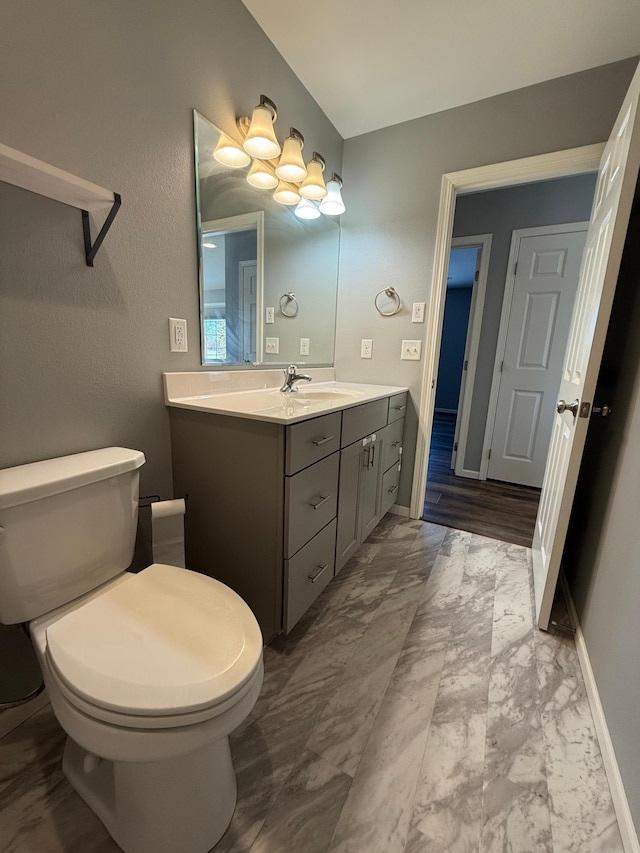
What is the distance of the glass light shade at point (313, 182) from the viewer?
1.69 metres

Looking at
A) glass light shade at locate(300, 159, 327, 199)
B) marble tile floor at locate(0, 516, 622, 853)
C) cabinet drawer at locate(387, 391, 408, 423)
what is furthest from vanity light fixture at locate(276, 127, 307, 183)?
marble tile floor at locate(0, 516, 622, 853)

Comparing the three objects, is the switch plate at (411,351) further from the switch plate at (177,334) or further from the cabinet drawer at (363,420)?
the switch plate at (177,334)

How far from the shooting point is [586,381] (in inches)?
47.6

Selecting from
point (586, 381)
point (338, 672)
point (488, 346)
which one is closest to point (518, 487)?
point (488, 346)

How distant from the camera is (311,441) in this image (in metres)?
1.18

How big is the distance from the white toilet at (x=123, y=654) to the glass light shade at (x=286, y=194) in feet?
4.72

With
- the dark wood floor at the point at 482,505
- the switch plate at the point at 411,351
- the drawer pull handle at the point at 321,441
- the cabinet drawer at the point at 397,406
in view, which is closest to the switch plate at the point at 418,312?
the switch plate at the point at 411,351

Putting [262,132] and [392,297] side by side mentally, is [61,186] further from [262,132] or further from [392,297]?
[392,297]

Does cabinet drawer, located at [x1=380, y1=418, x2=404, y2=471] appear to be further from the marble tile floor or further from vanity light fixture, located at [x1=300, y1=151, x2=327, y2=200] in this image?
vanity light fixture, located at [x1=300, y1=151, x2=327, y2=200]

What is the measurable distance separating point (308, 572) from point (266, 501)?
0.36 meters

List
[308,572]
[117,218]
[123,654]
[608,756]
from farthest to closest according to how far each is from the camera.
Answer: [308,572] → [117,218] → [608,756] → [123,654]

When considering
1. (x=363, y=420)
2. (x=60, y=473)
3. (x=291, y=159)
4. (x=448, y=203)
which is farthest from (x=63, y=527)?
(x=448, y=203)

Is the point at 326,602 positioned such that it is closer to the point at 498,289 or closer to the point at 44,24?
the point at 44,24

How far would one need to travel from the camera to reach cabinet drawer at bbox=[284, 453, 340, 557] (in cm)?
112
